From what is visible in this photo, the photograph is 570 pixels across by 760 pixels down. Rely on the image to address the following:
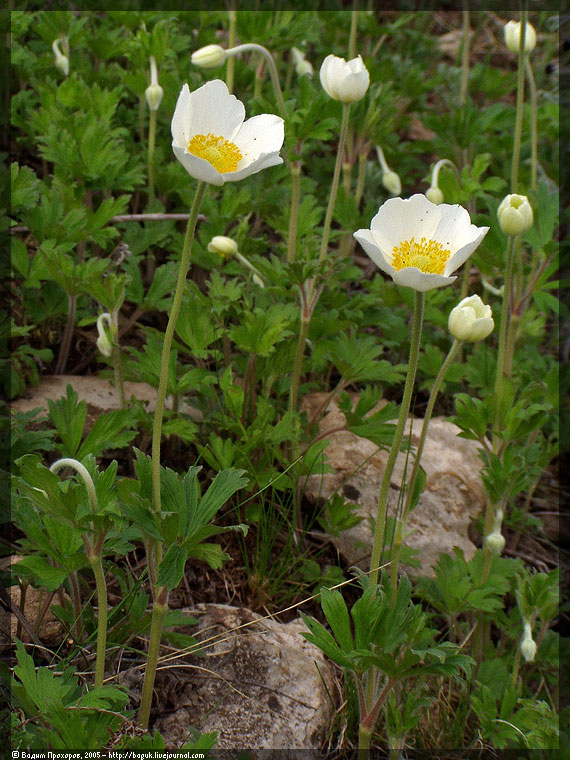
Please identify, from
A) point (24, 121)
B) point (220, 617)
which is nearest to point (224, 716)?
point (220, 617)

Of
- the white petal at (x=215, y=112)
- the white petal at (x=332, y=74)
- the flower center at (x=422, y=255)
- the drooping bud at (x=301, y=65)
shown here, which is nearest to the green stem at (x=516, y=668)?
the flower center at (x=422, y=255)

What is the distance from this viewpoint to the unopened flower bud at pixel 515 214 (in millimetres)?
2045

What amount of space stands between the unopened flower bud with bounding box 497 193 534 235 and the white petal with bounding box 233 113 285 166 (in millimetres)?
772

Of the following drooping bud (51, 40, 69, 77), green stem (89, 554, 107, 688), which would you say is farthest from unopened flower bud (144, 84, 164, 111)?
green stem (89, 554, 107, 688)

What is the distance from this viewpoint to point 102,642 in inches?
62.1

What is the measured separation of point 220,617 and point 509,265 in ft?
4.35

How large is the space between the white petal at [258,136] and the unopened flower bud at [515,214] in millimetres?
772

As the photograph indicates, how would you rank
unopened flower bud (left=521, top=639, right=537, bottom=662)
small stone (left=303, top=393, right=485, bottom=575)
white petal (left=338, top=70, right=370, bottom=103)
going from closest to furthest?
1. unopened flower bud (left=521, top=639, right=537, bottom=662)
2. white petal (left=338, top=70, right=370, bottom=103)
3. small stone (left=303, top=393, right=485, bottom=575)

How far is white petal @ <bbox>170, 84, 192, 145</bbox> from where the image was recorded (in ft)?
4.76

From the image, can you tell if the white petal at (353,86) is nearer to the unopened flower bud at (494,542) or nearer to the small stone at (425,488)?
the small stone at (425,488)

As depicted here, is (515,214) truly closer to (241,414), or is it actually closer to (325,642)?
(241,414)

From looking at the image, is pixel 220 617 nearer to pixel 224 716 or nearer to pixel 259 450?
pixel 224 716

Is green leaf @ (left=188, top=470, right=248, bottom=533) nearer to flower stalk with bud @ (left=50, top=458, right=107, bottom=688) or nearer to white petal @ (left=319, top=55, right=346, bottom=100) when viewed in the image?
flower stalk with bud @ (left=50, top=458, right=107, bottom=688)

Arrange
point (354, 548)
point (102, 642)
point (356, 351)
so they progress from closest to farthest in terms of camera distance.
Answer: point (102, 642) → point (354, 548) → point (356, 351)
